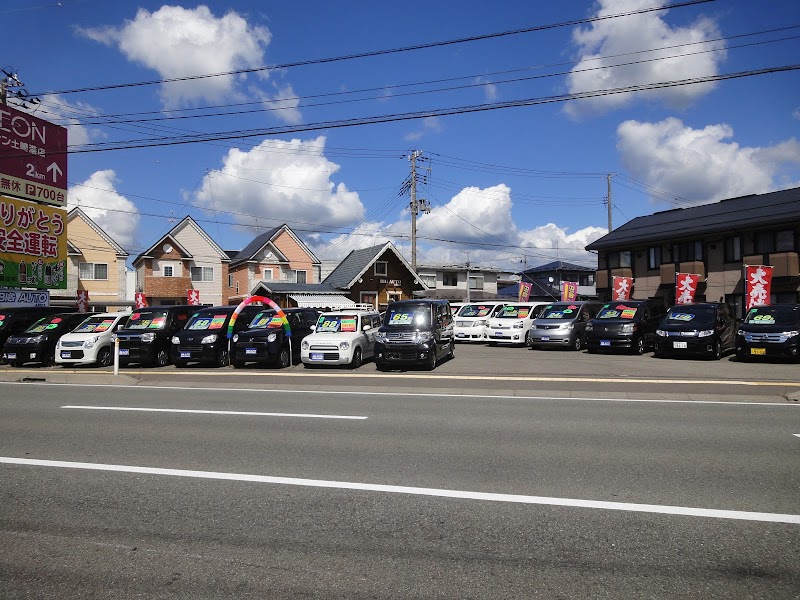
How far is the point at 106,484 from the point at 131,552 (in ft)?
5.83

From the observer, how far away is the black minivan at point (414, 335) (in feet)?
53.1

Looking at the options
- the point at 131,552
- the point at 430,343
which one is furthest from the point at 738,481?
the point at 430,343

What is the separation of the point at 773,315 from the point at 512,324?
9144mm

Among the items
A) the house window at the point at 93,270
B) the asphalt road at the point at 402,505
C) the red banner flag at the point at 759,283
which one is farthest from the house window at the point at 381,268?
the asphalt road at the point at 402,505

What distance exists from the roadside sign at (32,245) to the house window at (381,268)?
19.6m

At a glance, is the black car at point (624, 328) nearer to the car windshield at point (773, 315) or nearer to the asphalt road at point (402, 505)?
the car windshield at point (773, 315)

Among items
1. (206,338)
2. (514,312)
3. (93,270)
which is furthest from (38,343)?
(93,270)

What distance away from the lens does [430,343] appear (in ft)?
53.6

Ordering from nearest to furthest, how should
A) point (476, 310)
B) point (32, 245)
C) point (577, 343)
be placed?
1. point (577, 343)
2. point (32, 245)
3. point (476, 310)

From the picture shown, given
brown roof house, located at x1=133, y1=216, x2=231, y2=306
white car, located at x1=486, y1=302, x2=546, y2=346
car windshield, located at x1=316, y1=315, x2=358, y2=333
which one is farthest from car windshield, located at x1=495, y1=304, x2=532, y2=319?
brown roof house, located at x1=133, y1=216, x2=231, y2=306

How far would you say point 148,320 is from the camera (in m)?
18.9

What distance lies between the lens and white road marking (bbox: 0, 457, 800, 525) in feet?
15.5

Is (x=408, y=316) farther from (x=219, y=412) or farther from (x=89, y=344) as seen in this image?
(x=89, y=344)

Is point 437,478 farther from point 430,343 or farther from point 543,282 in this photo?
point 543,282
